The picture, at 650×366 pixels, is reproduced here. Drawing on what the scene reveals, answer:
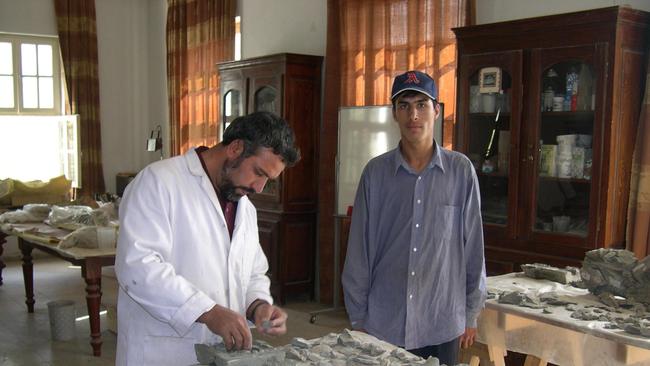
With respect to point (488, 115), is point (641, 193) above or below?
below

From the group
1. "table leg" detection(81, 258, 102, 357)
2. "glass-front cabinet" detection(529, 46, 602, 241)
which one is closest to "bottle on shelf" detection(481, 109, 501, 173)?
"glass-front cabinet" detection(529, 46, 602, 241)

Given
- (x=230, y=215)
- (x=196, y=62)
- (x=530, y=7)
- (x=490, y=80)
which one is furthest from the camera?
(x=196, y=62)

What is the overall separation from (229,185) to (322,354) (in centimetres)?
61

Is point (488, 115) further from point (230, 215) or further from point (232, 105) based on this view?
point (232, 105)

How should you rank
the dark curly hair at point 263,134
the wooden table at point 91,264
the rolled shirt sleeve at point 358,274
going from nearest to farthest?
the dark curly hair at point 263,134, the rolled shirt sleeve at point 358,274, the wooden table at point 91,264

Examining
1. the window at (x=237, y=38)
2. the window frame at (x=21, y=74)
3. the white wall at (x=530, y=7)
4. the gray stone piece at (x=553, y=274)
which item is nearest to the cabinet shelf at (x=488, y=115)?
the white wall at (x=530, y=7)

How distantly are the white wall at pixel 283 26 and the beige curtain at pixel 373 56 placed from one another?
38cm

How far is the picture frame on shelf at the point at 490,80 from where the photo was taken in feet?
13.1

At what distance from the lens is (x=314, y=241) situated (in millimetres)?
6145

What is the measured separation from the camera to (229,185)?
2.04 metres

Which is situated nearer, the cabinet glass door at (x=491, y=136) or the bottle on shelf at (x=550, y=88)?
the bottle on shelf at (x=550, y=88)

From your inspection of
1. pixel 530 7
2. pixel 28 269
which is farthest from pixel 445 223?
pixel 28 269

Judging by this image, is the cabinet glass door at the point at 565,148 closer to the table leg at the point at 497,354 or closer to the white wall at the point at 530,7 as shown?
the white wall at the point at 530,7

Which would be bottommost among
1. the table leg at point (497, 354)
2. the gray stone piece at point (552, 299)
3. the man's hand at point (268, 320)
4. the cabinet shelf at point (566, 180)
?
the table leg at point (497, 354)
